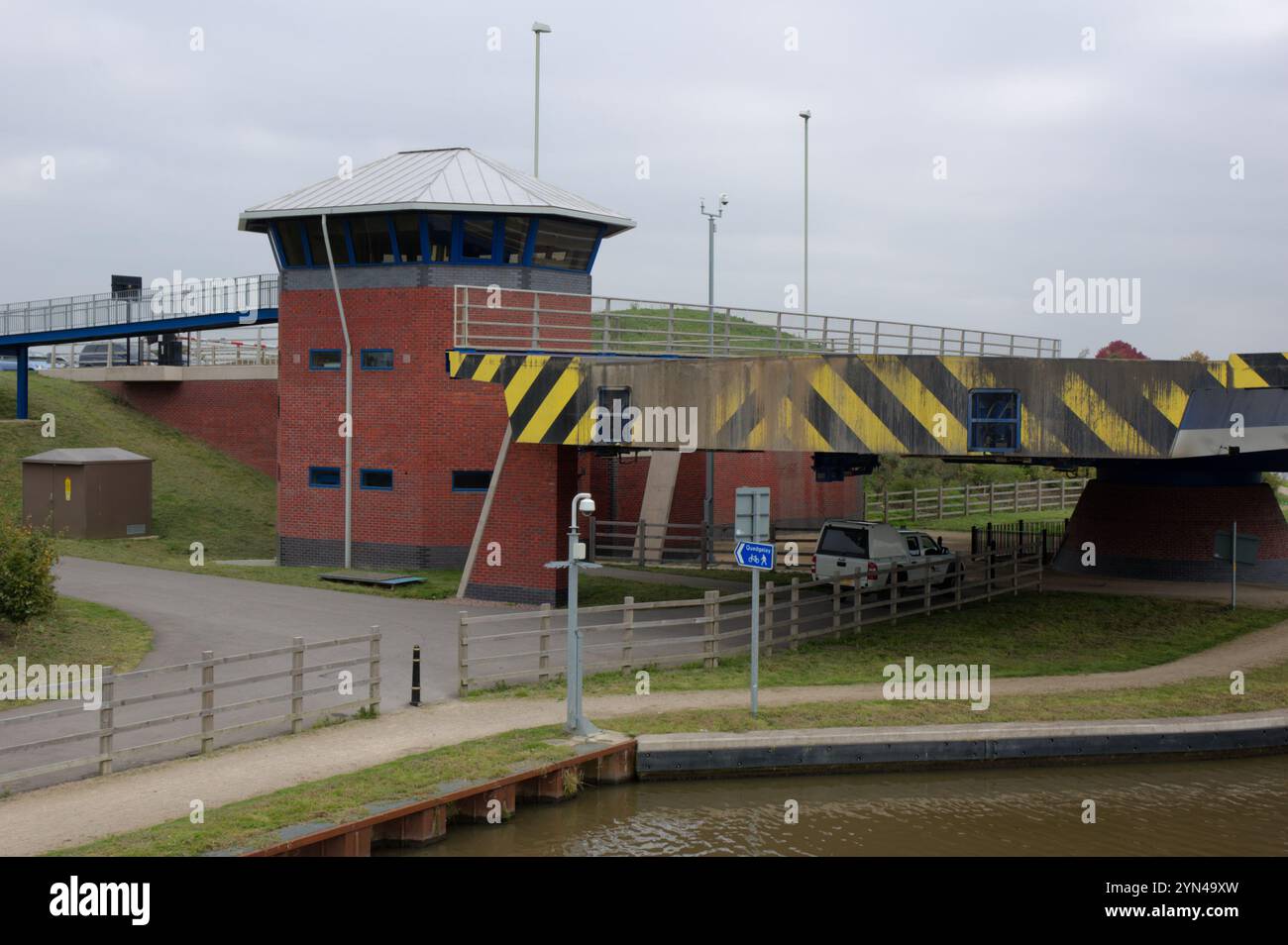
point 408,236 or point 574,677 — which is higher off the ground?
point 408,236

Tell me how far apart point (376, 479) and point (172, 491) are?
1170cm

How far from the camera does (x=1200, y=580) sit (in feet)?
97.9

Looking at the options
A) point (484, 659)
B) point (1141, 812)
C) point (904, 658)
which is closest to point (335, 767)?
point (484, 659)

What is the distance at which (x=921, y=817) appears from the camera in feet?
46.5

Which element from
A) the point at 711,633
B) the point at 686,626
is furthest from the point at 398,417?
the point at 711,633

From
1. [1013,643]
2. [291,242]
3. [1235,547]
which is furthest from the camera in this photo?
[291,242]

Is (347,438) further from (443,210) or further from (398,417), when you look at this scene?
(443,210)

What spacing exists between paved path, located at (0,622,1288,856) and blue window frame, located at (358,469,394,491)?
48.9ft

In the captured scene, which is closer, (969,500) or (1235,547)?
(1235,547)

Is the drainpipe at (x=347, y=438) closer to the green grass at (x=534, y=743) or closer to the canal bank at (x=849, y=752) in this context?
the green grass at (x=534, y=743)

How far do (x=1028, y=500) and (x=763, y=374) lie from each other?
39.0 m

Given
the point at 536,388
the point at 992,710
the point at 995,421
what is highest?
the point at 536,388

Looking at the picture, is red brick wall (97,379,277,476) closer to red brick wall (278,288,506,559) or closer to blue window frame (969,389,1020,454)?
red brick wall (278,288,506,559)

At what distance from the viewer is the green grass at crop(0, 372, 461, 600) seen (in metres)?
30.2
